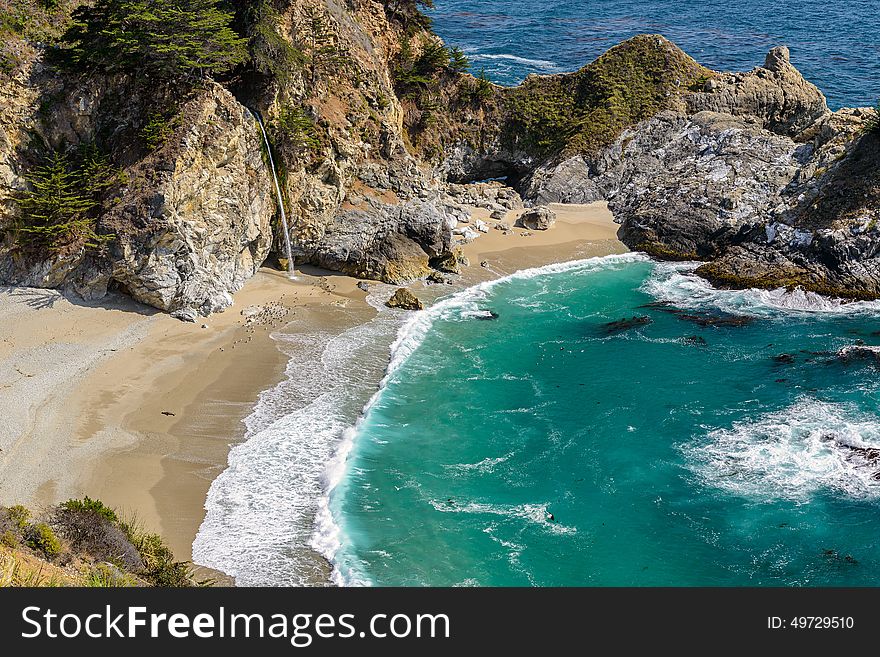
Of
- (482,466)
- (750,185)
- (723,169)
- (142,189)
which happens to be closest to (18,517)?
(482,466)

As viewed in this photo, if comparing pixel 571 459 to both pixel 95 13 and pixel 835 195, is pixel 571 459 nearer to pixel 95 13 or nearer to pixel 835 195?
pixel 835 195

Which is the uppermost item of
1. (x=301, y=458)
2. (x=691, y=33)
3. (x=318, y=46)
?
(x=691, y=33)

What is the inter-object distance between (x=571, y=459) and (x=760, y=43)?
65.6 metres

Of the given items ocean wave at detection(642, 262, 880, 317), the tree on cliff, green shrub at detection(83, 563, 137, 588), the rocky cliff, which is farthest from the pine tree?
ocean wave at detection(642, 262, 880, 317)

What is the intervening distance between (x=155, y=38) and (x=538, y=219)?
2395 centimetres

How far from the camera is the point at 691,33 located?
82500 mm

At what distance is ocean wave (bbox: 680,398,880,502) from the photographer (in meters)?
25.2

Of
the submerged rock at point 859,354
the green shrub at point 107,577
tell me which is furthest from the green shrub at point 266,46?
the submerged rock at point 859,354

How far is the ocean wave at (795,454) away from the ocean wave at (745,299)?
10.0m

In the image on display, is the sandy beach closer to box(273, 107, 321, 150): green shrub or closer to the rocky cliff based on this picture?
the rocky cliff

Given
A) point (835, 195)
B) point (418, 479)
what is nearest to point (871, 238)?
point (835, 195)

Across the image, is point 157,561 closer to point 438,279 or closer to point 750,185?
point 438,279

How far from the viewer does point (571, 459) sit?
89.5 ft

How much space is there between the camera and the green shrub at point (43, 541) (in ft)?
60.0
